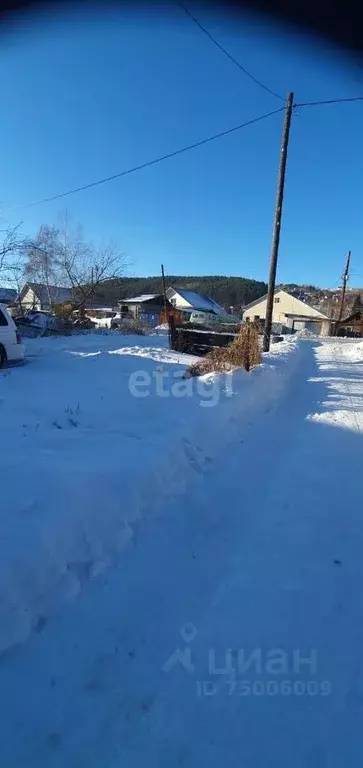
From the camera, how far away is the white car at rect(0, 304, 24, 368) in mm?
9414

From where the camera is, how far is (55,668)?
1943 mm


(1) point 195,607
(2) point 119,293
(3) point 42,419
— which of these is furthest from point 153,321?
(2) point 119,293

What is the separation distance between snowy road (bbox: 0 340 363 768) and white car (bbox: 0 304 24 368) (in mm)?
7675

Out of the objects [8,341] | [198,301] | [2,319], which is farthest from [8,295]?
[198,301]

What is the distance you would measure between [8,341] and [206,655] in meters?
9.21

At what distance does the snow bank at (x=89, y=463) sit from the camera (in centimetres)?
229

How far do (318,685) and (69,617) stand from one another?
1364 millimetres

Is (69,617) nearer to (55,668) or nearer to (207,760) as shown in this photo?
(55,668)

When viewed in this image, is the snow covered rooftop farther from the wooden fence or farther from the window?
the window

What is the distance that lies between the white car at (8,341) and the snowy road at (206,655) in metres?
7.68

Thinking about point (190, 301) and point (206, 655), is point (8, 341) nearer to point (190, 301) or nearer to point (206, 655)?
point (206, 655)

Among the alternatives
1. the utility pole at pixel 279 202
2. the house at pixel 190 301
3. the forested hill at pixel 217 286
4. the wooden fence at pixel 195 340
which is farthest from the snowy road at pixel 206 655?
the forested hill at pixel 217 286

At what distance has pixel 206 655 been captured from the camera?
2068mm

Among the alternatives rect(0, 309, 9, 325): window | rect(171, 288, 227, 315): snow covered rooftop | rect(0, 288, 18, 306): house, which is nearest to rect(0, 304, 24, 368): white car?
rect(0, 309, 9, 325): window
